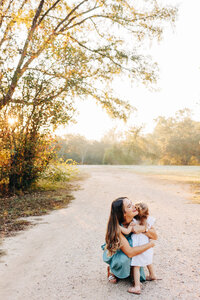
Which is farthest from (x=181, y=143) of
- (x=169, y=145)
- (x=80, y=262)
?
(x=80, y=262)

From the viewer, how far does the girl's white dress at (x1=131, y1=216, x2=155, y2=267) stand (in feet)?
10.9

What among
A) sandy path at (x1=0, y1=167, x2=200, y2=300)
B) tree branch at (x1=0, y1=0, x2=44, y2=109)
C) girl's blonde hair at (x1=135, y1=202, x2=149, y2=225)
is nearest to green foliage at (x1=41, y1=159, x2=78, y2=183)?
tree branch at (x1=0, y1=0, x2=44, y2=109)

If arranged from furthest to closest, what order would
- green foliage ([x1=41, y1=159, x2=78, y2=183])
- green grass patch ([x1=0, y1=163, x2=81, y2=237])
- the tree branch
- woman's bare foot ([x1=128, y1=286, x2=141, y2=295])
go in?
green foliage ([x1=41, y1=159, x2=78, y2=183]), the tree branch, green grass patch ([x1=0, y1=163, x2=81, y2=237]), woman's bare foot ([x1=128, y1=286, x2=141, y2=295])

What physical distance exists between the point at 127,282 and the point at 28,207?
16.7 ft

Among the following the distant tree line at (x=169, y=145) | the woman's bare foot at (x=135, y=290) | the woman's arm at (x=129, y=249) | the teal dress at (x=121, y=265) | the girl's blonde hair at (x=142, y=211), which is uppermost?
the distant tree line at (x=169, y=145)

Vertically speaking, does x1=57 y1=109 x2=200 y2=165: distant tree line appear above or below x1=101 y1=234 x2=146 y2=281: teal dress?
above

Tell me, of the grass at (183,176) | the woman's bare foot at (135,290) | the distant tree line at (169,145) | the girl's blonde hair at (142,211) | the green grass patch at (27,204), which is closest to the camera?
the woman's bare foot at (135,290)

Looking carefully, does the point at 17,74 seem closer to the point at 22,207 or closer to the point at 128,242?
the point at 22,207

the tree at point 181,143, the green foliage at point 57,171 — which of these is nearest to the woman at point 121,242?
the green foliage at point 57,171

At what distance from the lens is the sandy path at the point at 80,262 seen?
3137 millimetres

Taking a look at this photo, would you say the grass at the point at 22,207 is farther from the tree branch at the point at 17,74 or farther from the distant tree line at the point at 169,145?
the distant tree line at the point at 169,145

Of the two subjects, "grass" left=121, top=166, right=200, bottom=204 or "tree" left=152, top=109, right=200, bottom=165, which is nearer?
"grass" left=121, top=166, right=200, bottom=204

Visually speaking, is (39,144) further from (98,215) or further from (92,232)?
(92,232)

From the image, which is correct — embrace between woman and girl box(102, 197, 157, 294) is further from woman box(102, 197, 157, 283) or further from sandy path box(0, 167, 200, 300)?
sandy path box(0, 167, 200, 300)
